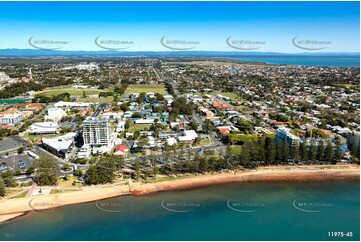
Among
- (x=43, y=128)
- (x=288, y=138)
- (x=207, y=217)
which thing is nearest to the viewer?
(x=207, y=217)

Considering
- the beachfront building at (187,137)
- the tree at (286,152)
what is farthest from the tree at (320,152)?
the beachfront building at (187,137)

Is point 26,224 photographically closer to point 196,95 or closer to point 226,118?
point 226,118

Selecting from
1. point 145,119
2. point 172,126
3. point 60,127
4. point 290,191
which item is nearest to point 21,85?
point 60,127

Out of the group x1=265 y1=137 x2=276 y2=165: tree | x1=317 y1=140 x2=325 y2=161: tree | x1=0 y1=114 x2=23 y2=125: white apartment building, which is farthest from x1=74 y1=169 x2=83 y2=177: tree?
x1=0 y1=114 x2=23 y2=125: white apartment building

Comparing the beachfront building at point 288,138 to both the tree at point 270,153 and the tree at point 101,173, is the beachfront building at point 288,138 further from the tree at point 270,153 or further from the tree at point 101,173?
the tree at point 101,173

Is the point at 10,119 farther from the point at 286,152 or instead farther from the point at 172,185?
the point at 286,152

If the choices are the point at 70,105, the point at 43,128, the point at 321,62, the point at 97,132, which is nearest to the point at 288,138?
the point at 97,132
